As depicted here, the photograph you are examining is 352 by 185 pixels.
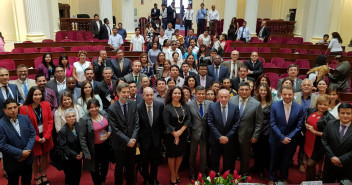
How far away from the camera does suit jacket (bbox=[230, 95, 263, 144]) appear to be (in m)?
3.85

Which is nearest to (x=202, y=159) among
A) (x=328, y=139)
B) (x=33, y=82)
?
(x=328, y=139)

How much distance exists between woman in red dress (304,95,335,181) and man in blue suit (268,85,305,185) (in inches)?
5.4

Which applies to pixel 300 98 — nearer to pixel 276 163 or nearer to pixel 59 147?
pixel 276 163

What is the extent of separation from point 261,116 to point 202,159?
107 cm

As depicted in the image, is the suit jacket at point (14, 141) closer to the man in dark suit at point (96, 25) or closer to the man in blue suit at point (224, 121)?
the man in blue suit at point (224, 121)

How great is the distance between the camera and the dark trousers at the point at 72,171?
3570 millimetres

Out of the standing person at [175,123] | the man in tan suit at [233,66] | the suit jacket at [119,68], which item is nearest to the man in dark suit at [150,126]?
the standing person at [175,123]

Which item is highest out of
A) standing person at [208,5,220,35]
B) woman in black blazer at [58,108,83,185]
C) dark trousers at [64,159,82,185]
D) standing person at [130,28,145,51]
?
standing person at [208,5,220,35]

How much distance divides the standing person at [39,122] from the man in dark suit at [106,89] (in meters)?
1.07

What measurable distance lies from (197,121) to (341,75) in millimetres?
3746

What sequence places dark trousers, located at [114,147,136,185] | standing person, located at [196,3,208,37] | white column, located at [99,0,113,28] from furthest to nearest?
standing person, located at [196,3,208,37] → white column, located at [99,0,113,28] → dark trousers, located at [114,147,136,185]

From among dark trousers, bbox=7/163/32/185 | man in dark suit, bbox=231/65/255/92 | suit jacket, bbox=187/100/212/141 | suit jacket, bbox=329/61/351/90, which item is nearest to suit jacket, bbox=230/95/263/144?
suit jacket, bbox=187/100/212/141

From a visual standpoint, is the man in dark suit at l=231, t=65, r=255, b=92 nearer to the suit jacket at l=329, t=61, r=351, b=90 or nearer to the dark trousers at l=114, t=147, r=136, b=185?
the suit jacket at l=329, t=61, r=351, b=90

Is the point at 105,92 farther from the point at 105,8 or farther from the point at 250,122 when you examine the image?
the point at 105,8
